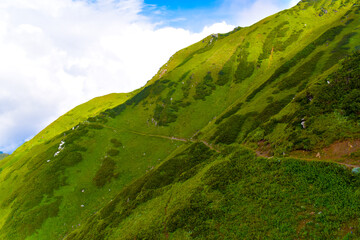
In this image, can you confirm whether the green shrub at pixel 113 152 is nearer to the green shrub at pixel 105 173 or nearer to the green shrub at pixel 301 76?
the green shrub at pixel 105 173

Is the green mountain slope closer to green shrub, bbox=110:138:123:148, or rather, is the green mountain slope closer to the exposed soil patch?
the exposed soil patch

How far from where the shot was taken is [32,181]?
73000 millimetres

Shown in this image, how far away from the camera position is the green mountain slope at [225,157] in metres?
19.8

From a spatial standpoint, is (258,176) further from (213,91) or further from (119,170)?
(213,91)

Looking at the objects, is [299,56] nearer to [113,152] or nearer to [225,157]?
[225,157]

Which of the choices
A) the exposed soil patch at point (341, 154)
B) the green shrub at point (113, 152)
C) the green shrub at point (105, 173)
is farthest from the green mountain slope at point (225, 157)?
the green shrub at point (113, 152)

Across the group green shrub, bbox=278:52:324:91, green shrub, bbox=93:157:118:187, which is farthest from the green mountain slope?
green shrub, bbox=278:52:324:91

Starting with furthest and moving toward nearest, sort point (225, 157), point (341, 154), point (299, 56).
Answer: point (299, 56), point (225, 157), point (341, 154)

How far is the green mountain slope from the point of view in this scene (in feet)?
65.1

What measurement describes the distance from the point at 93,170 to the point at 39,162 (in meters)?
39.9

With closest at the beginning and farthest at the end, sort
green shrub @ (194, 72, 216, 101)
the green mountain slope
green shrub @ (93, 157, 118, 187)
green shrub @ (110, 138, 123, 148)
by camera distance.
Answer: the green mountain slope → green shrub @ (93, 157, 118, 187) → green shrub @ (110, 138, 123, 148) → green shrub @ (194, 72, 216, 101)

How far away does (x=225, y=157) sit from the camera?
37094mm

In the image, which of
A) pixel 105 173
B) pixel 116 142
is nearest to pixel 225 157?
pixel 105 173

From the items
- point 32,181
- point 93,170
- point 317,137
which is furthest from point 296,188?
point 32,181
